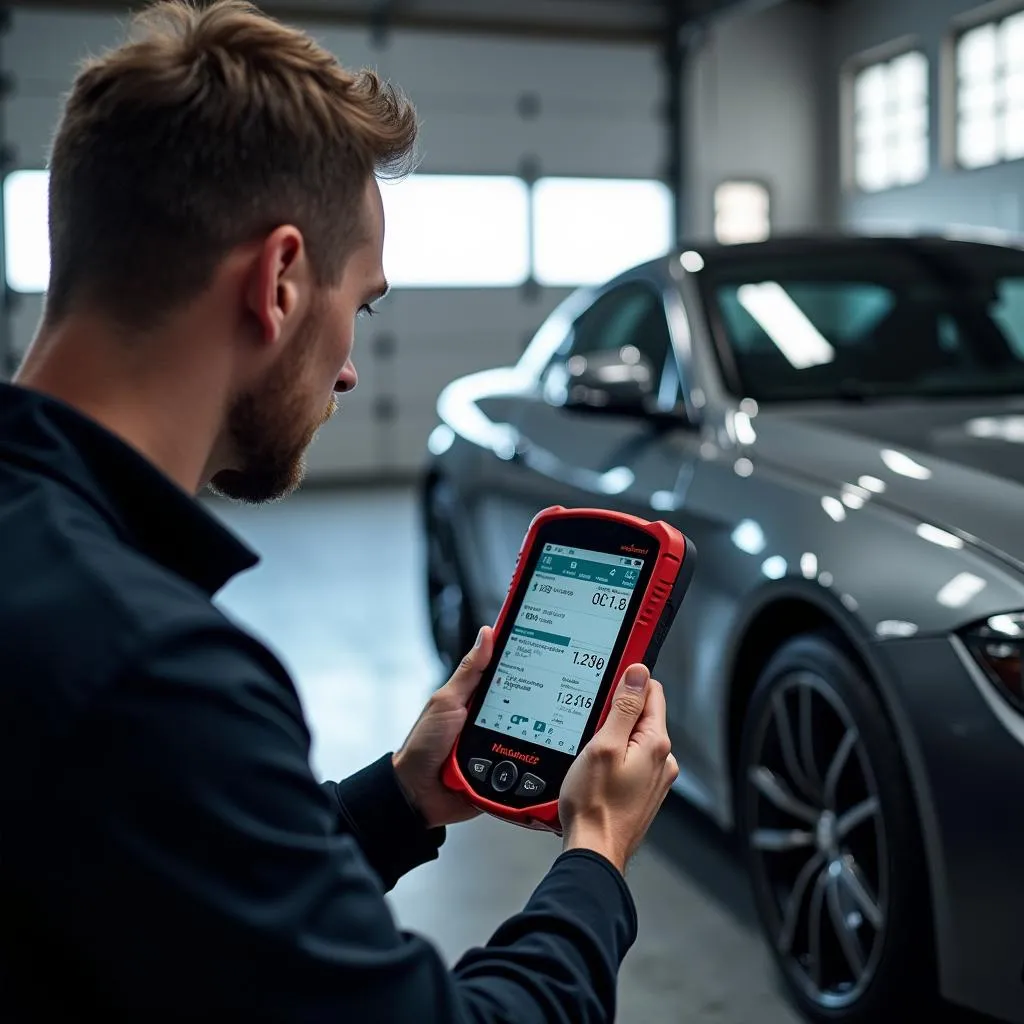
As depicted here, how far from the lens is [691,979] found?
7.57ft

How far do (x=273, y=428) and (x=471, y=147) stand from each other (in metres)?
10.7

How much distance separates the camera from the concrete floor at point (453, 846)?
7.56ft

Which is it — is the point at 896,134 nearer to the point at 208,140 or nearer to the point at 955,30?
the point at 955,30

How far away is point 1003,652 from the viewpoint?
1773mm

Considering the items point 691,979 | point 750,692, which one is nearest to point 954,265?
point 750,692

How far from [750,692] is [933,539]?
59cm

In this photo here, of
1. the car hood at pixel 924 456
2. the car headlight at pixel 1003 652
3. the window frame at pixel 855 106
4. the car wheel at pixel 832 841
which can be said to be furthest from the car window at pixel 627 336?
the window frame at pixel 855 106

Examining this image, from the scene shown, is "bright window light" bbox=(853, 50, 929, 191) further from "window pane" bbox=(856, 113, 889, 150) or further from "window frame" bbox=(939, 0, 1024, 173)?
"window frame" bbox=(939, 0, 1024, 173)

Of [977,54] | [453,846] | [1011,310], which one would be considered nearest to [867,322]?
[1011,310]

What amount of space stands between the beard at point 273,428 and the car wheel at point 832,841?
121 cm

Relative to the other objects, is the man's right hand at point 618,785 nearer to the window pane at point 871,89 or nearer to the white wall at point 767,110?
the white wall at point 767,110

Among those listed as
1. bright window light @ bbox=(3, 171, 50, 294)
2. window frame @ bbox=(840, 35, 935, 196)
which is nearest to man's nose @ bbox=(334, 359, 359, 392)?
bright window light @ bbox=(3, 171, 50, 294)

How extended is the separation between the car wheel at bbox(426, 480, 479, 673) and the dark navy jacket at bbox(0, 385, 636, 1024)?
310cm

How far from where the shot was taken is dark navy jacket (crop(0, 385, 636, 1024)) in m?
0.67
